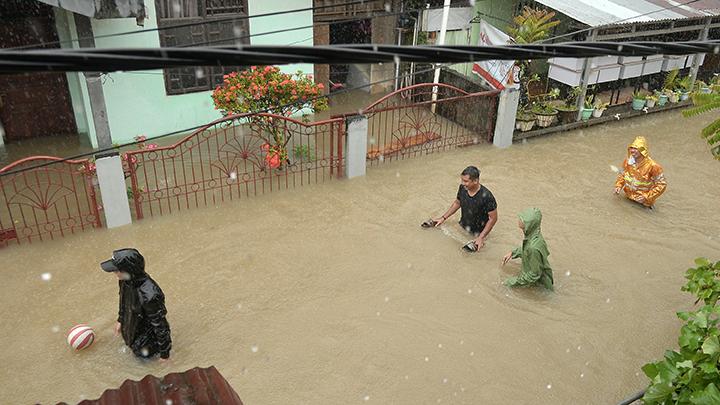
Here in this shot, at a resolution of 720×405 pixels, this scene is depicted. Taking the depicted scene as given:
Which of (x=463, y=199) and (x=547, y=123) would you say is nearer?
(x=463, y=199)

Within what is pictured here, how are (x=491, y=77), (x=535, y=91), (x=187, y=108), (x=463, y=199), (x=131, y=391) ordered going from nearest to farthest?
(x=131, y=391), (x=463, y=199), (x=187, y=108), (x=491, y=77), (x=535, y=91)

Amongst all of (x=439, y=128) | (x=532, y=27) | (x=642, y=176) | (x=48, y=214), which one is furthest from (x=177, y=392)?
(x=532, y=27)

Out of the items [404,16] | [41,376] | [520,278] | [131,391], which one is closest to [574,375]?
[520,278]

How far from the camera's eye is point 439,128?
12.8 metres

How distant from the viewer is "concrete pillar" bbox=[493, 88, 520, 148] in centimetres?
1166

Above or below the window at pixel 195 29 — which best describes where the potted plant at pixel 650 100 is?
below

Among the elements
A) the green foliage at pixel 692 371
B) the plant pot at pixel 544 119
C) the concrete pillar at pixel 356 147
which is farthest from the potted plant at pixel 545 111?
the green foliage at pixel 692 371

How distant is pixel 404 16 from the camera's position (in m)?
14.0

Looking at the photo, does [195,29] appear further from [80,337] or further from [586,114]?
[586,114]

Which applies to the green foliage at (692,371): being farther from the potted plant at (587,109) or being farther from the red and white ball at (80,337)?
the potted plant at (587,109)

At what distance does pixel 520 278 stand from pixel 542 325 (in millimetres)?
642

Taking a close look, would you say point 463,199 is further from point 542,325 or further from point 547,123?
point 547,123

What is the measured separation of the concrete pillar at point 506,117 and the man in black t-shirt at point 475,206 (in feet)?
12.6

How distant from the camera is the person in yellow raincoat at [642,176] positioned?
30.5ft
